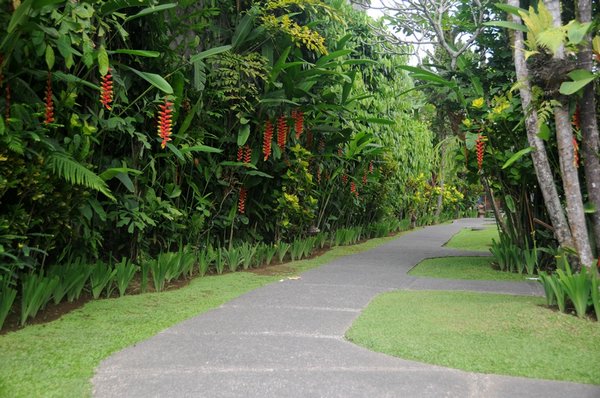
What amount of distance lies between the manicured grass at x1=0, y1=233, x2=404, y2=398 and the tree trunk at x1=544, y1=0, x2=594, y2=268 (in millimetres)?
2578

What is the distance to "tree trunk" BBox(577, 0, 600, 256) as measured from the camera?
3.70 m

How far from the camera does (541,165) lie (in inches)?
158

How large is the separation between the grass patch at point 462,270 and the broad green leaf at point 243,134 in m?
2.18

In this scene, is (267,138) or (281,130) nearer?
(267,138)

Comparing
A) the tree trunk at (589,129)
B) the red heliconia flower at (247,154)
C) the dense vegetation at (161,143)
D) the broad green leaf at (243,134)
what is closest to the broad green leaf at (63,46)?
the dense vegetation at (161,143)

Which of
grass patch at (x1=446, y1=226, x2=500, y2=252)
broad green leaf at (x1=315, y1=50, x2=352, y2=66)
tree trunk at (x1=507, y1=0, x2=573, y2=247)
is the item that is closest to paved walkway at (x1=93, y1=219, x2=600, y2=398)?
tree trunk at (x1=507, y1=0, x2=573, y2=247)

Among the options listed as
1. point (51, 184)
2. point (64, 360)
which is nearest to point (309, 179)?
point (51, 184)

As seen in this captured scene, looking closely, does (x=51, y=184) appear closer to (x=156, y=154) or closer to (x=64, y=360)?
(x=64, y=360)

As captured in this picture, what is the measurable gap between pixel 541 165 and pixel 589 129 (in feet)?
1.38

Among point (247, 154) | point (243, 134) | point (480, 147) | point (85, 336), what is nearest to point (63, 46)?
point (85, 336)

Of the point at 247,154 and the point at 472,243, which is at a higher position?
the point at 247,154

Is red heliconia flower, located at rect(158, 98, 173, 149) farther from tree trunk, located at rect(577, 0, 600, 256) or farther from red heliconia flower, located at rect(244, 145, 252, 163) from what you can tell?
tree trunk, located at rect(577, 0, 600, 256)

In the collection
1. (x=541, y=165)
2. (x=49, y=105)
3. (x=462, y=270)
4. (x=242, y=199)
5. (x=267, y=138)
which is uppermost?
(x=267, y=138)

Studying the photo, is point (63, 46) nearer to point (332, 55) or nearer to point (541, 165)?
point (332, 55)
